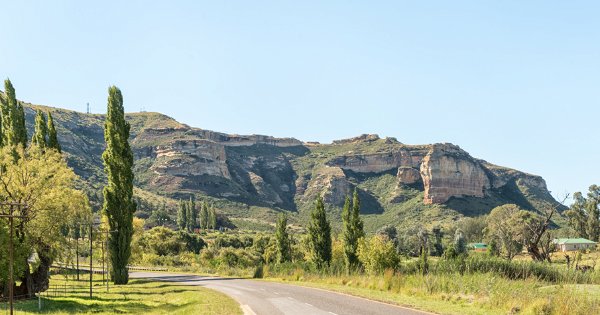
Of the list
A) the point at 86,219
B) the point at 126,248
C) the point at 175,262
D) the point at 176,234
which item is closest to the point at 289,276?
the point at 126,248

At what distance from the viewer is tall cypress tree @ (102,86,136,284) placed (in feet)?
149

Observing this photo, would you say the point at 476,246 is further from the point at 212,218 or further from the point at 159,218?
the point at 159,218

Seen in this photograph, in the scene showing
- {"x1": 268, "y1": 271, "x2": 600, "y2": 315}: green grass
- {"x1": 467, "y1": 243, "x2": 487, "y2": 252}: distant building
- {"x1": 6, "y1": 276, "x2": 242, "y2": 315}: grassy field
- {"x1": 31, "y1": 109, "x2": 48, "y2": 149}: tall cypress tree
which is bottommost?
{"x1": 467, "y1": 243, "x2": 487, "y2": 252}: distant building

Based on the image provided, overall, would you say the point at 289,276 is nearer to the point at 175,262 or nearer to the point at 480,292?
the point at 480,292

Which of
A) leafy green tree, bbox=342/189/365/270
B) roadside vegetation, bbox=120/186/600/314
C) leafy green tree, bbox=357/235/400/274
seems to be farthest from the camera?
leafy green tree, bbox=342/189/365/270

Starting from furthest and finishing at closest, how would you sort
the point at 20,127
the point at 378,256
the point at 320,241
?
the point at 320,241
the point at 378,256
the point at 20,127

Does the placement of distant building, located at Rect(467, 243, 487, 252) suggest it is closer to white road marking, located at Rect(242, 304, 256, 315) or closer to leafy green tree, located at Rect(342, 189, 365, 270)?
leafy green tree, located at Rect(342, 189, 365, 270)

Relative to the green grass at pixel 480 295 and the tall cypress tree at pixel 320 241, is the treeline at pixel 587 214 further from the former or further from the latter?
the green grass at pixel 480 295

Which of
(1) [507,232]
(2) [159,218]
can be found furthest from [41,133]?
(2) [159,218]

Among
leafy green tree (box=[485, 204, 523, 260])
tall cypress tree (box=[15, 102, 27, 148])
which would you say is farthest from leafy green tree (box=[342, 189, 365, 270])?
tall cypress tree (box=[15, 102, 27, 148])

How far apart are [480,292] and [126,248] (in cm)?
3440

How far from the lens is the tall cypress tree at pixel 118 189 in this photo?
45469mm

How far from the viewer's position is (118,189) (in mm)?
46875

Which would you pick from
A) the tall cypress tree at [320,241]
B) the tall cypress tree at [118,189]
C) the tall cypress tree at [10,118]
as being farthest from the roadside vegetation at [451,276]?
the tall cypress tree at [10,118]
